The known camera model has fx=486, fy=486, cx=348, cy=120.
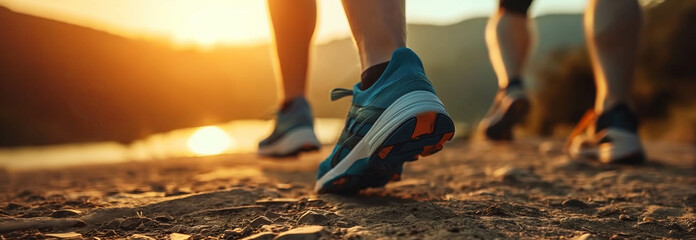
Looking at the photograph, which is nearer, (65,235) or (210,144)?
(65,235)

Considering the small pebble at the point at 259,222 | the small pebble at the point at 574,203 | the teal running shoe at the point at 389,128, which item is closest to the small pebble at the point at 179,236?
the small pebble at the point at 259,222

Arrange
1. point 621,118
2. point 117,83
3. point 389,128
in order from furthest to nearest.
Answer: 1. point 117,83
2. point 621,118
3. point 389,128

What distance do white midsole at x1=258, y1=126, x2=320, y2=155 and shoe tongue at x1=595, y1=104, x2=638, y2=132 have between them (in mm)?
1443

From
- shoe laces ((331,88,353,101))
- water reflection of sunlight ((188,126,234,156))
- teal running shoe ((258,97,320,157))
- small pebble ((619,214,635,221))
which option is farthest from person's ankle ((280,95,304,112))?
water reflection of sunlight ((188,126,234,156))

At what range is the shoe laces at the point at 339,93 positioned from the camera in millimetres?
1432

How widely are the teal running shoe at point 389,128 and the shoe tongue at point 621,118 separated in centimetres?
148

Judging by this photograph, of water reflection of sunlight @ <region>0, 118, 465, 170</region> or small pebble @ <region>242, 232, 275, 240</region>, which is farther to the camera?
water reflection of sunlight @ <region>0, 118, 465, 170</region>

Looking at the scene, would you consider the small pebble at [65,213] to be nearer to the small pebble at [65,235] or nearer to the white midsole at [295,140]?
the small pebble at [65,235]

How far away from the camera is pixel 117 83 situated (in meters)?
34.8

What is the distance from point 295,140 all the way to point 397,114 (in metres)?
1.01

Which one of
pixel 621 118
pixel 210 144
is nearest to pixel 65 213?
pixel 621 118

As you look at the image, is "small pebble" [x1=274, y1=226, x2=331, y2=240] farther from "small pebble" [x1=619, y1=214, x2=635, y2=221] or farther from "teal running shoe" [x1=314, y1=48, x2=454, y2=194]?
"small pebble" [x1=619, y1=214, x2=635, y2=221]

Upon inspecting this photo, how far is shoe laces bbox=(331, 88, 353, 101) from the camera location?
1432 mm

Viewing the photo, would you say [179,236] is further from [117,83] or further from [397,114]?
[117,83]
